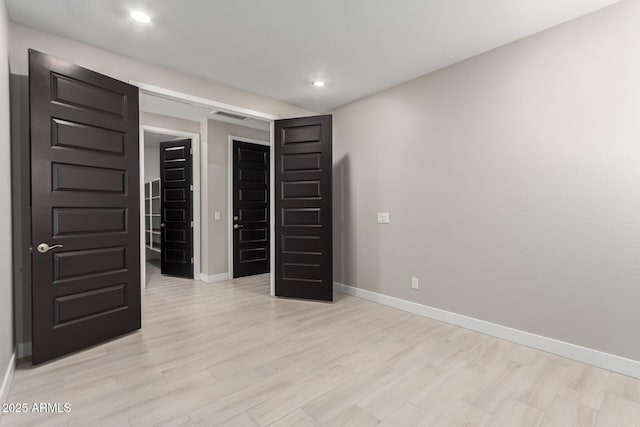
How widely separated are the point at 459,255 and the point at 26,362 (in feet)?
12.8

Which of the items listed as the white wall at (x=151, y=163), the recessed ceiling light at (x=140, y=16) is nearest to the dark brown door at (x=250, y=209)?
the recessed ceiling light at (x=140, y=16)

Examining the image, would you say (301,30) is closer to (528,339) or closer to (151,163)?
(528,339)

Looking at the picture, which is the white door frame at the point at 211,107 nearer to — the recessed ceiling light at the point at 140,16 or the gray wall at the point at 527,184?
the recessed ceiling light at the point at 140,16

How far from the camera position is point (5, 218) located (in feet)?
6.57

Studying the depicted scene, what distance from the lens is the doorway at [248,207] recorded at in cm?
503

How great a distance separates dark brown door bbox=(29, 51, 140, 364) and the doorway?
2.21 meters

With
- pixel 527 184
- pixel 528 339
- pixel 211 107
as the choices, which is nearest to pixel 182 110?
pixel 211 107

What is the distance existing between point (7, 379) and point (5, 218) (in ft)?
3.51

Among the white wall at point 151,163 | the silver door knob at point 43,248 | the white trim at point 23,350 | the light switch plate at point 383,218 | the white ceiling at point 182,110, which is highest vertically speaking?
the white ceiling at point 182,110

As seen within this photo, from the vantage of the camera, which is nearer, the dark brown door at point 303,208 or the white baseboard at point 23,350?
the white baseboard at point 23,350

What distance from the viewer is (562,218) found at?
2395 mm

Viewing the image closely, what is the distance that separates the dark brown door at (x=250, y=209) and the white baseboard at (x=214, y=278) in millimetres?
157

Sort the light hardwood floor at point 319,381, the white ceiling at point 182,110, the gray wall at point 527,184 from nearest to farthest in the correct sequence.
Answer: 1. the light hardwood floor at point 319,381
2. the gray wall at point 527,184
3. the white ceiling at point 182,110

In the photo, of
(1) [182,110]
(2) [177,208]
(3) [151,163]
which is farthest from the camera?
(3) [151,163]
